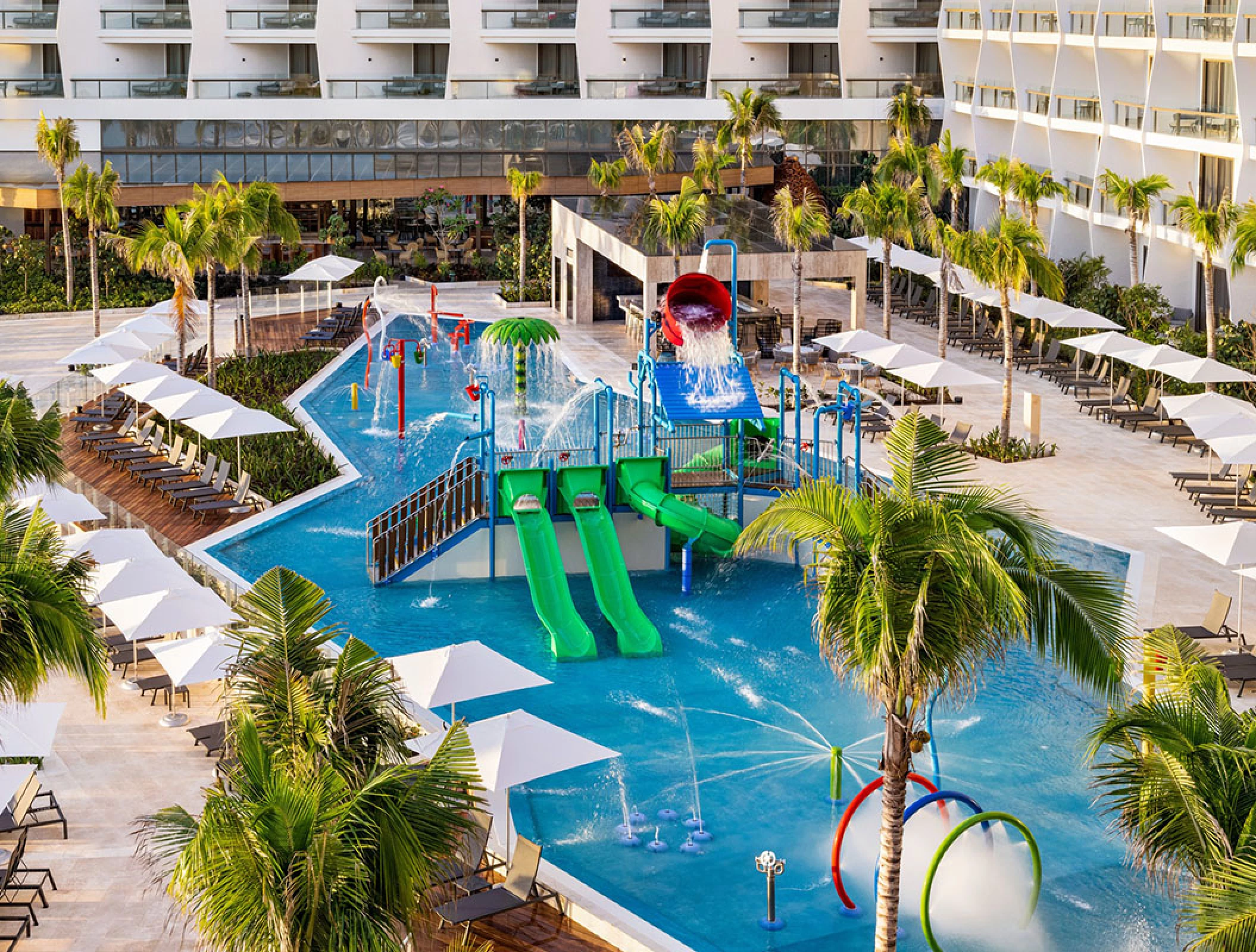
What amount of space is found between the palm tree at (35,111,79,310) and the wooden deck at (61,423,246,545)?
15.4 meters

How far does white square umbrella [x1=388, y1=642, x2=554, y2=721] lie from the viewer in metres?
16.4

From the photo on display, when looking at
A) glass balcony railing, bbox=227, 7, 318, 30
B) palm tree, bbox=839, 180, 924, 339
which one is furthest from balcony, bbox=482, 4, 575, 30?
palm tree, bbox=839, 180, 924, 339

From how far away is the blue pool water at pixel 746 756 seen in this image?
49.9 ft

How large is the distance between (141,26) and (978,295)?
2794 cm

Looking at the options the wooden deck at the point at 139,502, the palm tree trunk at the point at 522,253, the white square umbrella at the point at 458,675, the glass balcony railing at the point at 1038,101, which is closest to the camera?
the white square umbrella at the point at 458,675

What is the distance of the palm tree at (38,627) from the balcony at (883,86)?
151 feet

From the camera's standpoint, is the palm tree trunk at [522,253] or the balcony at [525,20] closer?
the palm tree trunk at [522,253]

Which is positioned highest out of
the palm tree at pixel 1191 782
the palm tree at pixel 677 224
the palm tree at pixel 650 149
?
the palm tree at pixel 650 149

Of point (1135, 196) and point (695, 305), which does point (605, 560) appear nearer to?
point (695, 305)

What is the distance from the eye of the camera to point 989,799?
56.9ft

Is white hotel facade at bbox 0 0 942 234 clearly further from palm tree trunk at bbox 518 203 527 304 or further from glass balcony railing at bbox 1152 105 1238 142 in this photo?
glass balcony railing at bbox 1152 105 1238 142

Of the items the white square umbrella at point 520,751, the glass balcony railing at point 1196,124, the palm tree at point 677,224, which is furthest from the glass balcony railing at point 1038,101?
the white square umbrella at point 520,751

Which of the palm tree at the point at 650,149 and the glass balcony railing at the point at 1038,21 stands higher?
the glass balcony railing at the point at 1038,21

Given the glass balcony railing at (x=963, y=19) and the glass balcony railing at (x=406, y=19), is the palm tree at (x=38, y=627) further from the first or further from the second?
the glass balcony railing at (x=406, y=19)
